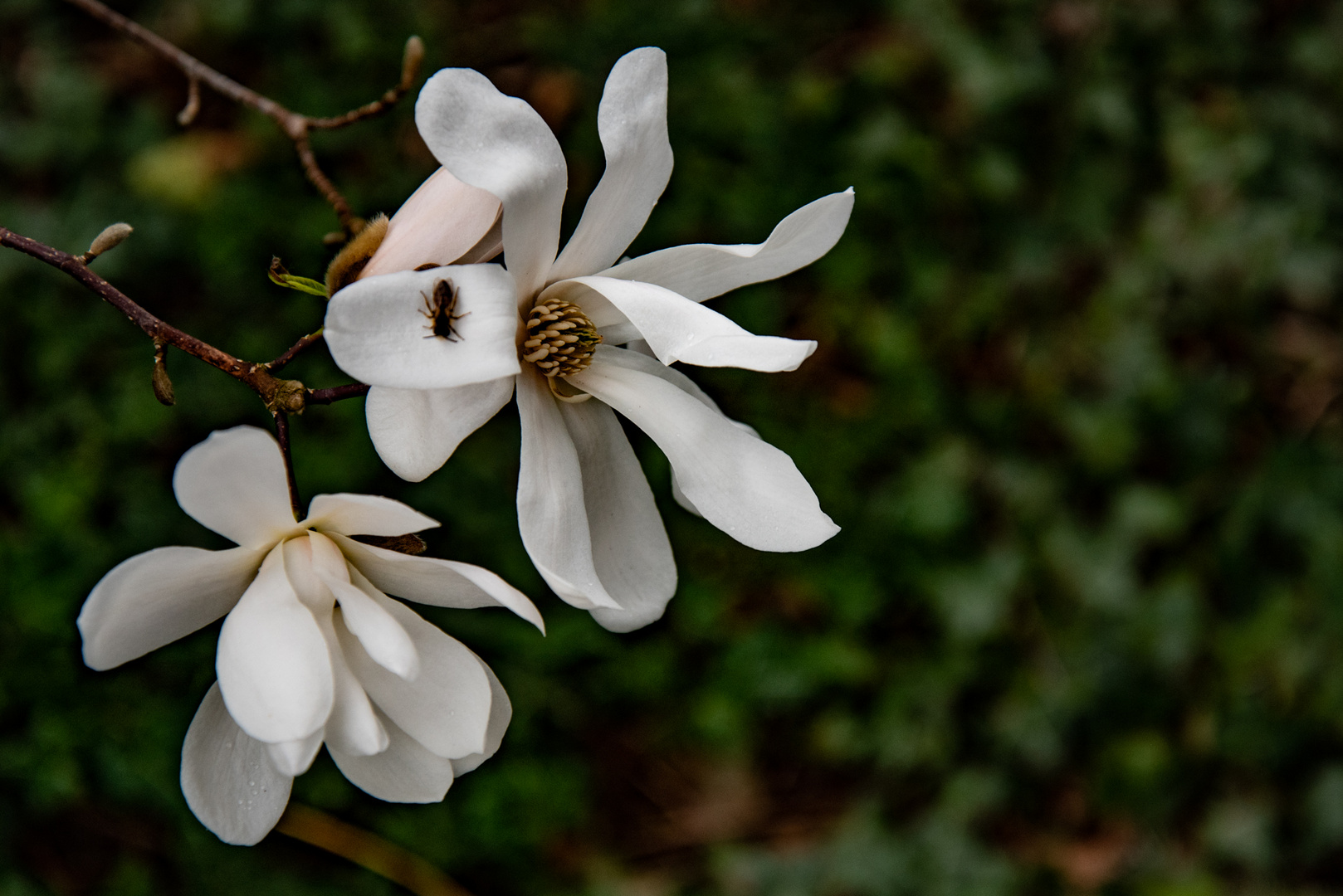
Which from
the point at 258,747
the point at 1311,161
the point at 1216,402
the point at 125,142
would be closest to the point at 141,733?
the point at 258,747

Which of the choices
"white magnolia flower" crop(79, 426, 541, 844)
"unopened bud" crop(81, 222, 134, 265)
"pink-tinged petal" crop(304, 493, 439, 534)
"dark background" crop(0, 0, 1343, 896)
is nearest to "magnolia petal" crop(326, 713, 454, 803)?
"white magnolia flower" crop(79, 426, 541, 844)

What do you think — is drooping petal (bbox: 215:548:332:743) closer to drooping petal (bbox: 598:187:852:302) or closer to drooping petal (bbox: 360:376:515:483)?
drooping petal (bbox: 360:376:515:483)

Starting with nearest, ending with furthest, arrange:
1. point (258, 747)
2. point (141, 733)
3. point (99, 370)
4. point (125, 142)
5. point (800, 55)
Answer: point (258, 747)
point (141, 733)
point (99, 370)
point (125, 142)
point (800, 55)

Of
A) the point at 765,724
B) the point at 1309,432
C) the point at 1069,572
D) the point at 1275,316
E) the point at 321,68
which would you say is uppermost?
the point at 321,68

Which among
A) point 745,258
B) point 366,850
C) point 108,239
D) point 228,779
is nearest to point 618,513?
point 745,258

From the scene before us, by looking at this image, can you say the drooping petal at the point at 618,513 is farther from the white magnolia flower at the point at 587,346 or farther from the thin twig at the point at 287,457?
the thin twig at the point at 287,457

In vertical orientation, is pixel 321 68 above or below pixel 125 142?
above

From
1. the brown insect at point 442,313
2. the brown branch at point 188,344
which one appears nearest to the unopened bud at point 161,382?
the brown branch at point 188,344

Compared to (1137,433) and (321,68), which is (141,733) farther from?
(1137,433)
